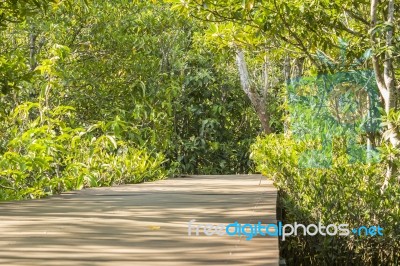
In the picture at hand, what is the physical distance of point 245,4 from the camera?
500 centimetres

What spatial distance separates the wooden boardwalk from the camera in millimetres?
2717

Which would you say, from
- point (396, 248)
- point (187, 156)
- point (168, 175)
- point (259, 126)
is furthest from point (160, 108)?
point (396, 248)

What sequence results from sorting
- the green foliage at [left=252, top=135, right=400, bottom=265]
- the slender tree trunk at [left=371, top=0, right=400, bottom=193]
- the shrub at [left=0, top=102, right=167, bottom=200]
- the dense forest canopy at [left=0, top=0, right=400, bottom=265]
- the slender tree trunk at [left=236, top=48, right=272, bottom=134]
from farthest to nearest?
1. the slender tree trunk at [left=236, top=48, right=272, bottom=134]
2. the shrub at [left=0, top=102, right=167, bottom=200]
3. the dense forest canopy at [left=0, top=0, right=400, bottom=265]
4. the slender tree trunk at [left=371, top=0, right=400, bottom=193]
5. the green foliage at [left=252, top=135, right=400, bottom=265]

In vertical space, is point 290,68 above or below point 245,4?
below

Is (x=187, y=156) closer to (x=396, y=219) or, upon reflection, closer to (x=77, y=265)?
(x=396, y=219)

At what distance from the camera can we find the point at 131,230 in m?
3.51

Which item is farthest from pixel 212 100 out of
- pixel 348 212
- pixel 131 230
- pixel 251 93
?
pixel 131 230

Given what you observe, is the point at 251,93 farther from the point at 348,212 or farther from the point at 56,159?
the point at 348,212

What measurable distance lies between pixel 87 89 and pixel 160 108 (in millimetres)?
1411

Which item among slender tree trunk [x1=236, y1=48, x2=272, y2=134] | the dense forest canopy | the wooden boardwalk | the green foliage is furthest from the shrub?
slender tree trunk [x1=236, y1=48, x2=272, y2=134]

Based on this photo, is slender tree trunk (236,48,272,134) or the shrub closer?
the shrub

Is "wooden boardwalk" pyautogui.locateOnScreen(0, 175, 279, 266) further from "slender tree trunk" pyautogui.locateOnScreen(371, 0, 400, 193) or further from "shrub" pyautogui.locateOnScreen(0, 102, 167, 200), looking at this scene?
"slender tree trunk" pyautogui.locateOnScreen(371, 0, 400, 193)

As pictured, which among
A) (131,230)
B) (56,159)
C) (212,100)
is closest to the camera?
(131,230)

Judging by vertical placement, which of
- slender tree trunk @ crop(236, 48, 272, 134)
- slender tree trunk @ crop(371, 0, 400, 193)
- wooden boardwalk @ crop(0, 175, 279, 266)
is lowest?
slender tree trunk @ crop(236, 48, 272, 134)
